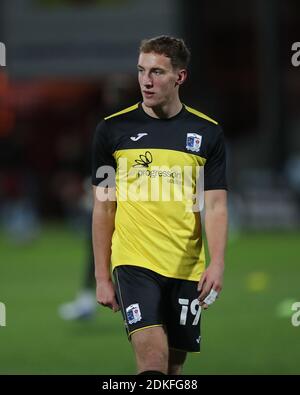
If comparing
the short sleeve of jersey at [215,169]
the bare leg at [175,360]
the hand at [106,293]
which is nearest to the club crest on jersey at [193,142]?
the short sleeve of jersey at [215,169]

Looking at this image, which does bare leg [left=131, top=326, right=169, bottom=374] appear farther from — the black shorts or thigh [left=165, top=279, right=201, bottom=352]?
thigh [left=165, top=279, right=201, bottom=352]

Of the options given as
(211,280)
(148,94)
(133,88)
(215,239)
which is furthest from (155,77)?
(133,88)

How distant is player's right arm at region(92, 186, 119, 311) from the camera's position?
8.18 metres

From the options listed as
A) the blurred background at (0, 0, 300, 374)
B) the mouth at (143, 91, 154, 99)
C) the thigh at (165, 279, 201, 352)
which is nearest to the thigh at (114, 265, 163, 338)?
the thigh at (165, 279, 201, 352)

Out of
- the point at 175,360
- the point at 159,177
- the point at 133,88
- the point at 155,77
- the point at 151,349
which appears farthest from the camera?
the point at 133,88

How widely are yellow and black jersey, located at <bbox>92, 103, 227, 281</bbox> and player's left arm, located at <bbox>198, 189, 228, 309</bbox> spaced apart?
0.09m

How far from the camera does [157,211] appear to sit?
8188 millimetres

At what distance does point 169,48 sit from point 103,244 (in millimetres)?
1384

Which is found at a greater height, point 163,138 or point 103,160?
point 163,138

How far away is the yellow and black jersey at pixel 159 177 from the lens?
8148 millimetres

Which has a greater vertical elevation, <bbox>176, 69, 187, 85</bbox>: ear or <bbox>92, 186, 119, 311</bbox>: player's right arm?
<bbox>176, 69, 187, 85</bbox>: ear

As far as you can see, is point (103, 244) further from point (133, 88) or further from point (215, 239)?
point (133, 88)

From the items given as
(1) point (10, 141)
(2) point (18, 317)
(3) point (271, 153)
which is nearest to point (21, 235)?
(1) point (10, 141)

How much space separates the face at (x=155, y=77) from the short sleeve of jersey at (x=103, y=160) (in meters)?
0.36
